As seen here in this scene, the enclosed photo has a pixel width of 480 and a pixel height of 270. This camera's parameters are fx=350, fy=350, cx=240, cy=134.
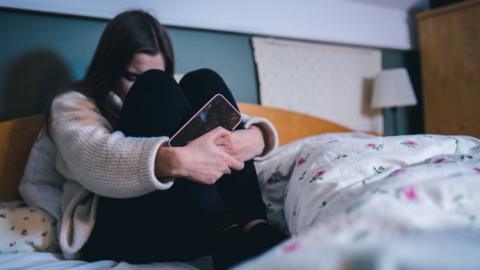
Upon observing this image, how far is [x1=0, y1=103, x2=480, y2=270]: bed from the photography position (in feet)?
0.96

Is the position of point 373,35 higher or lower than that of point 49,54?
lower

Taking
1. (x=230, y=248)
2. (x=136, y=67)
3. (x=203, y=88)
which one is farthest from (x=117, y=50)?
(x=230, y=248)

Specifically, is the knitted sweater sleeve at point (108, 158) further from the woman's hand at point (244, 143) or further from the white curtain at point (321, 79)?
the white curtain at point (321, 79)

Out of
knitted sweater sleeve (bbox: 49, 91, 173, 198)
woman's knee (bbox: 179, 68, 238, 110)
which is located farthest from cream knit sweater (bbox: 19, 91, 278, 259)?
woman's knee (bbox: 179, 68, 238, 110)

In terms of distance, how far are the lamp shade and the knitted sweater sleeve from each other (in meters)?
1.55

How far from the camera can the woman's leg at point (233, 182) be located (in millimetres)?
665

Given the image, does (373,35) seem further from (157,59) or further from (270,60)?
(157,59)

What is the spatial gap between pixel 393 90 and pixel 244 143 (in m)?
1.42

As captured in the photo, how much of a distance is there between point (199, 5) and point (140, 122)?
0.91 meters

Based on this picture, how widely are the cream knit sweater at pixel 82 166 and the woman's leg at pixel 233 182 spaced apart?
12 centimetres

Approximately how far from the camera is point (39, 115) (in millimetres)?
1058

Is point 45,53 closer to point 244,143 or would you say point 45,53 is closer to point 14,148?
point 14,148

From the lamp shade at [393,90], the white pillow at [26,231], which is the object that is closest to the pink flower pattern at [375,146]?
the white pillow at [26,231]

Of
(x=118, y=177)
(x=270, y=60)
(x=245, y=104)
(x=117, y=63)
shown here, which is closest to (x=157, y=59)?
(x=117, y=63)
